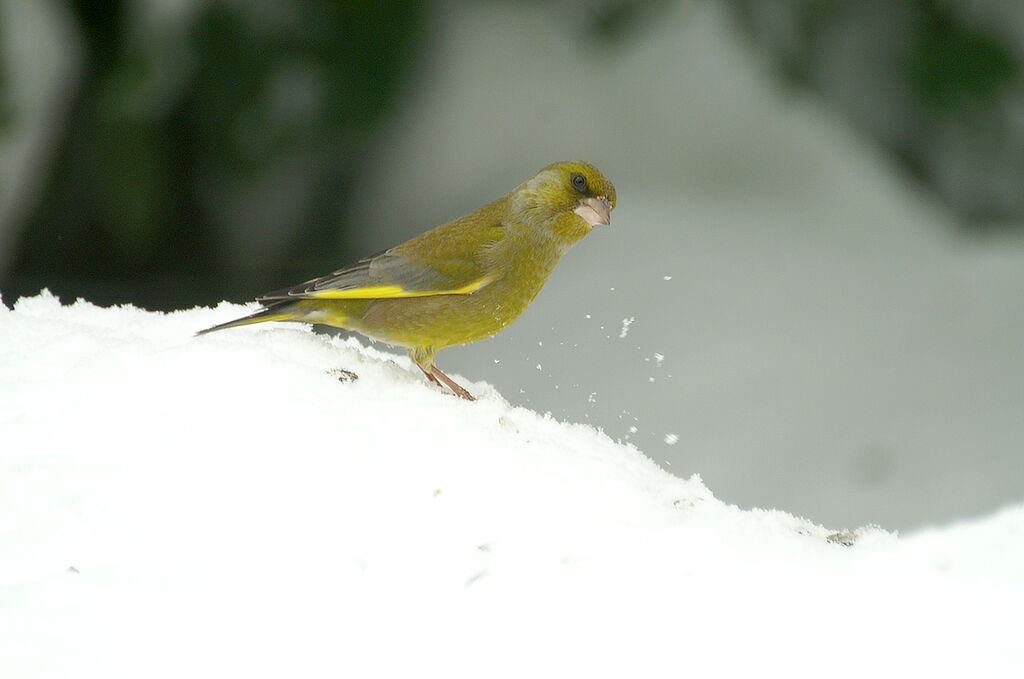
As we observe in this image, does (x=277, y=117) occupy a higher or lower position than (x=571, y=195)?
higher

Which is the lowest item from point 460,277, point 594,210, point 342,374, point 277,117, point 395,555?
point 395,555

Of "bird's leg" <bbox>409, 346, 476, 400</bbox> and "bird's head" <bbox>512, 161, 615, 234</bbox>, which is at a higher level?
"bird's head" <bbox>512, 161, 615, 234</bbox>

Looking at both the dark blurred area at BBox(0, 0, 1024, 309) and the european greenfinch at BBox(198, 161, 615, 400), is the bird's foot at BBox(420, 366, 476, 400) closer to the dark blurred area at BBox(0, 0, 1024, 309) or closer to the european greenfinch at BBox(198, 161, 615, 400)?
the european greenfinch at BBox(198, 161, 615, 400)

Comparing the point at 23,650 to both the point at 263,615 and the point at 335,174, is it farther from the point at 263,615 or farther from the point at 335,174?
the point at 335,174

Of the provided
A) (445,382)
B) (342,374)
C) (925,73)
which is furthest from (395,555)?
(925,73)

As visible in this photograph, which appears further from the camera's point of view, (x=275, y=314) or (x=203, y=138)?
(x=203, y=138)

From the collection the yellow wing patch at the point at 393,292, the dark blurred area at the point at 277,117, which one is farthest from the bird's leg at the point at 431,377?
the dark blurred area at the point at 277,117

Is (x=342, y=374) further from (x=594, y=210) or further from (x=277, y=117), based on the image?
(x=277, y=117)

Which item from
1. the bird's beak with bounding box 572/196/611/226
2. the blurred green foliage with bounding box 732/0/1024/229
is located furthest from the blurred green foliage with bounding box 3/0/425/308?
the bird's beak with bounding box 572/196/611/226
